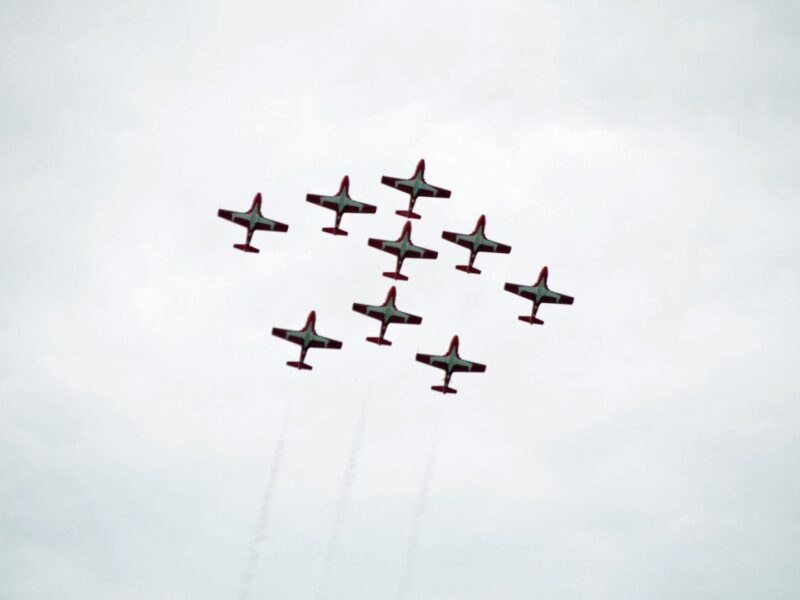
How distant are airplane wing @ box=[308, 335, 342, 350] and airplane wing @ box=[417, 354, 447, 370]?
38.4 feet

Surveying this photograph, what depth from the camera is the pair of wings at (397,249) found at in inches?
5394

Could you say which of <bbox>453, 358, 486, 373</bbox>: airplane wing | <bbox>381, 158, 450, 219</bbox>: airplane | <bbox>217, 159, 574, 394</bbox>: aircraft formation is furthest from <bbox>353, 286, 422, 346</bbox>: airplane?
<bbox>381, 158, 450, 219</bbox>: airplane

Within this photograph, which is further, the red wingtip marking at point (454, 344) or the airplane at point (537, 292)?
the airplane at point (537, 292)

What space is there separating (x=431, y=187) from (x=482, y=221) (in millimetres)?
8657

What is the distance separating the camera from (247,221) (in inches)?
5379

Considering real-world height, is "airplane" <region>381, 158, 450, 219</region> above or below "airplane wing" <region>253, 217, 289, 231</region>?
above

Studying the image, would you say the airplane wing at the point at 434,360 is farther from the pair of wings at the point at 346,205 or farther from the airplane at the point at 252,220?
the airplane at the point at 252,220

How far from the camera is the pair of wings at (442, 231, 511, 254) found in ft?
450

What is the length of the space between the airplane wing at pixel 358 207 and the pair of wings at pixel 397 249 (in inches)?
165

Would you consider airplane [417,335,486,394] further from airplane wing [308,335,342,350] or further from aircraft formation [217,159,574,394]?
airplane wing [308,335,342,350]

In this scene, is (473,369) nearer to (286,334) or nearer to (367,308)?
(367,308)

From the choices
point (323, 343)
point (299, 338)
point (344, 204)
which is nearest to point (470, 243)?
point (344, 204)

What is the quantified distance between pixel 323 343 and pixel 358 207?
19.6 metres

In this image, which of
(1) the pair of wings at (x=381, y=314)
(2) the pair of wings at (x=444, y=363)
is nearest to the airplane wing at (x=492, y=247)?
(1) the pair of wings at (x=381, y=314)
